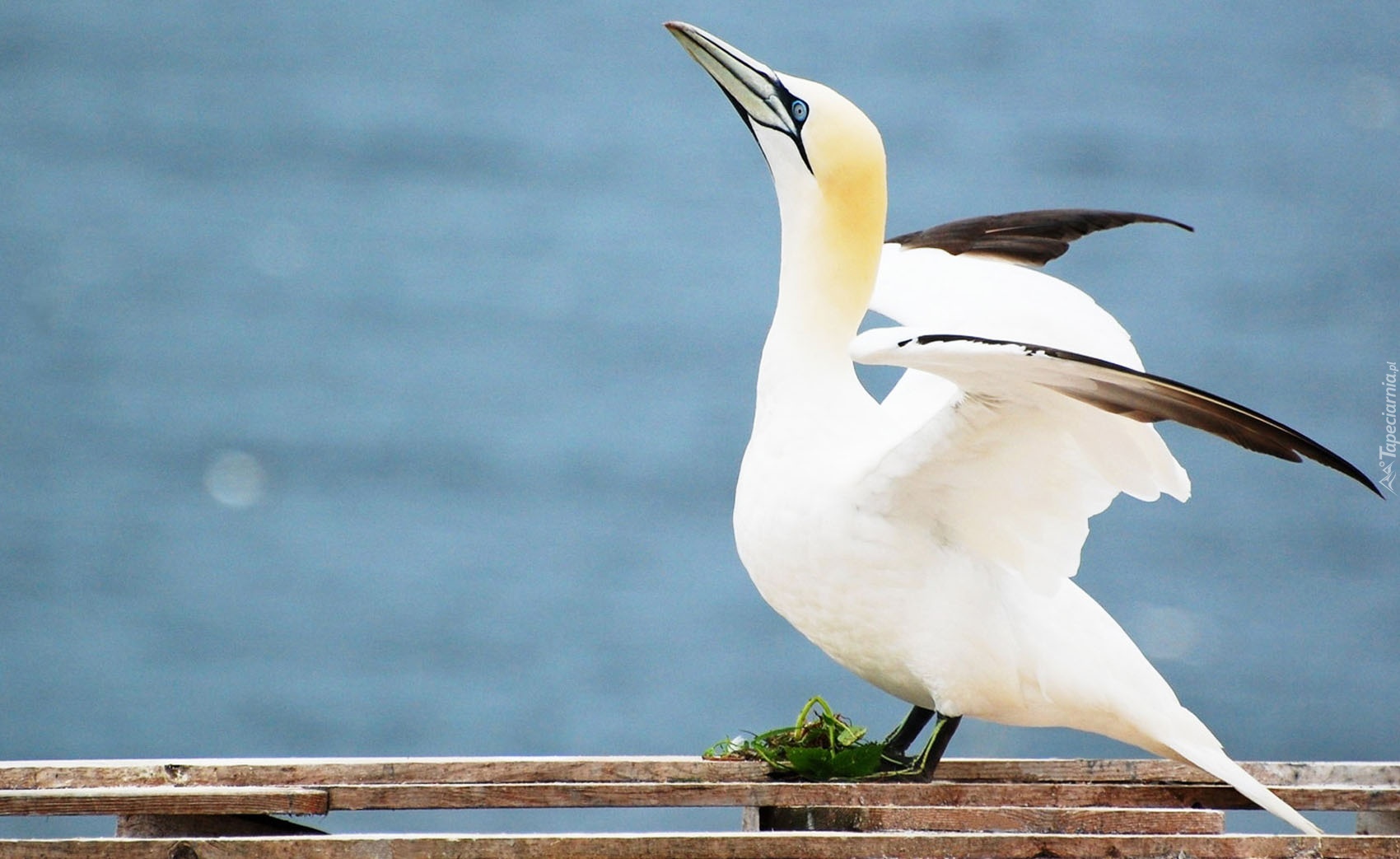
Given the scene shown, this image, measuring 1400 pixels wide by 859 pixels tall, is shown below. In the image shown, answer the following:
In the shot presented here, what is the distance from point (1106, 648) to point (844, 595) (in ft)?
1.40

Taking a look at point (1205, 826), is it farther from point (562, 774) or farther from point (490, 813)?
point (490, 813)

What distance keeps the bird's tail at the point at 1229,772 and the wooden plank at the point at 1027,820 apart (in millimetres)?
282

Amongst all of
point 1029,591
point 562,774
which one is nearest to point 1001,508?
point 1029,591

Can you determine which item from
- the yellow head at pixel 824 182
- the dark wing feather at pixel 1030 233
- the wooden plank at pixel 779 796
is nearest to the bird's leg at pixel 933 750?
the wooden plank at pixel 779 796

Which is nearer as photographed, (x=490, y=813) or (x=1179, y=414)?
(x=1179, y=414)

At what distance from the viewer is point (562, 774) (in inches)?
90.4

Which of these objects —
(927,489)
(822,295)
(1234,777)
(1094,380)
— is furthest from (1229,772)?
(822,295)

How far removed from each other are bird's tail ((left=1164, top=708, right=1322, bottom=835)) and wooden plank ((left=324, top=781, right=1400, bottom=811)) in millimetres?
83

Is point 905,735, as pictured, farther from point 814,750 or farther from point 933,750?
point 814,750

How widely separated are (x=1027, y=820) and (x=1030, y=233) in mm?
1585

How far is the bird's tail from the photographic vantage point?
2.32m

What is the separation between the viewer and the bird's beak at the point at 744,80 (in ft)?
8.76

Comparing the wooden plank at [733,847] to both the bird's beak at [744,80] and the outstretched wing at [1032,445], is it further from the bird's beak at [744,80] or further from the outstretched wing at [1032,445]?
the bird's beak at [744,80]

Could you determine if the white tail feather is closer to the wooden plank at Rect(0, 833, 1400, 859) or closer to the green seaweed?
the wooden plank at Rect(0, 833, 1400, 859)
